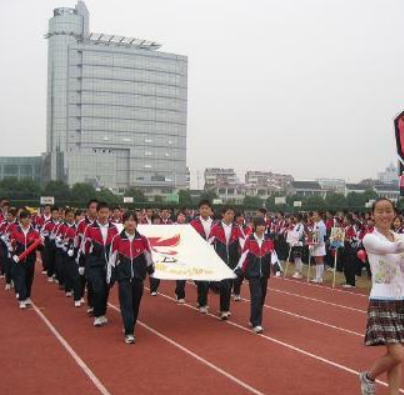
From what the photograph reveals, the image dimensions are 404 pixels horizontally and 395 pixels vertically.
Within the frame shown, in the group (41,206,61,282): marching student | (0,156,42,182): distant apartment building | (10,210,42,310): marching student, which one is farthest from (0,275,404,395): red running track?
(0,156,42,182): distant apartment building

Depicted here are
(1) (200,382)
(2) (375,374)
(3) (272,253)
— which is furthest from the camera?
(3) (272,253)

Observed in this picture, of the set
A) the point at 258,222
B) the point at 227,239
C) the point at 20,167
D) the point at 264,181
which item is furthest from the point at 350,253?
the point at 264,181

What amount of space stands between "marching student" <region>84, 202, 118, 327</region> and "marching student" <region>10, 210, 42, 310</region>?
8.05 feet

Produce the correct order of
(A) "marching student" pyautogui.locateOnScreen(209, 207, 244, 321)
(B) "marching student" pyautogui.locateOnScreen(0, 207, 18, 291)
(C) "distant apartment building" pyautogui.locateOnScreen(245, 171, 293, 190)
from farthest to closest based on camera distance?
1. (C) "distant apartment building" pyautogui.locateOnScreen(245, 171, 293, 190)
2. (B) "marching student" pyautogui.locateOnScreen(0, 207, 18, 291)
3. (A) "marching student" pyautogui.locateOnScreen(209, 207, 244, 321)

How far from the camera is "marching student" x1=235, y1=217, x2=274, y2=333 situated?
32.9 ft

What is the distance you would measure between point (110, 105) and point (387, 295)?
385 ft

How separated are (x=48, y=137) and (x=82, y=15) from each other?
25101 mm

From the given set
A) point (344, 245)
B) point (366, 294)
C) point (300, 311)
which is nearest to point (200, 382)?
point (300, 311)

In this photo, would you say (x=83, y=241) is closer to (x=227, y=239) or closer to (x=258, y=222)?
(x=227, y=239)

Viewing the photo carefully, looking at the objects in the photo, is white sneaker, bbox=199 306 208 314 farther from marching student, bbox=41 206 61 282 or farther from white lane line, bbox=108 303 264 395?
marching student, bbox=41 206 61 282

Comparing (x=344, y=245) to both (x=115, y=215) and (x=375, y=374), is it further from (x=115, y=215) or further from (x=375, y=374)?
(x=375, y=374)

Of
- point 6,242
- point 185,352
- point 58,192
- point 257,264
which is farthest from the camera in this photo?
point 58,192

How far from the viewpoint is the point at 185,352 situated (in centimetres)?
838

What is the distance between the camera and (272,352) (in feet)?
27.6
